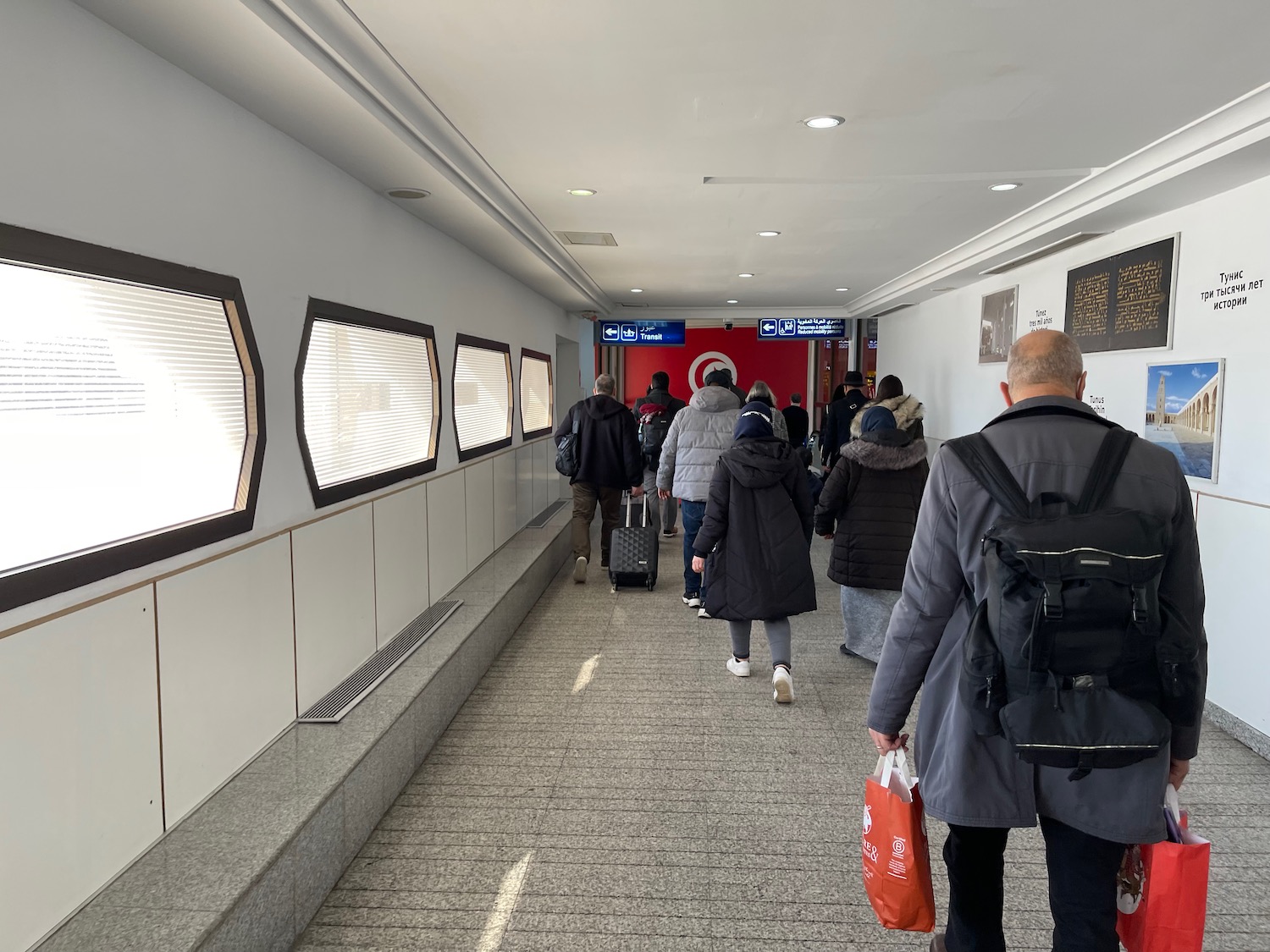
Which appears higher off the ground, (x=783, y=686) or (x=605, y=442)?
(x=605, y=442)

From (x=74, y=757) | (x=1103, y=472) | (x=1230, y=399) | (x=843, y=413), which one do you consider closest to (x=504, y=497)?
(x=843, y=413)

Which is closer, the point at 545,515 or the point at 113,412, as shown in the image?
the point at 113,412

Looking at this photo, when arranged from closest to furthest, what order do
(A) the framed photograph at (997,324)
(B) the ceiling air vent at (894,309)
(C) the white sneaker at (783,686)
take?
(C) the white sneaker at (783,686)
(A) the framed photograph at (997,324)
(B) the ceiling air vent at (894,309)

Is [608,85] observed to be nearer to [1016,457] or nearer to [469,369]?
[1016,457]

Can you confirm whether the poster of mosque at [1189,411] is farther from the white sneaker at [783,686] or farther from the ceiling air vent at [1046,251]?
the white sneaker at [783,686]

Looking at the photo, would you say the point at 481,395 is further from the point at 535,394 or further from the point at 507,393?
the point at 535,394

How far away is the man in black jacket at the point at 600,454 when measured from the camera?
299 inches

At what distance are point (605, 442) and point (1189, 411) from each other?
14.4ft

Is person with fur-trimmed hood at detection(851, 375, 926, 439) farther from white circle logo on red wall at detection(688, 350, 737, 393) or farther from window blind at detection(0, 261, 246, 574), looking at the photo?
white circle logo on red wall at detection(688, 350, 737, 393)

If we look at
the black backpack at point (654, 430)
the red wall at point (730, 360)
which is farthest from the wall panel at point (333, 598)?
the red wall at point (730, 360)

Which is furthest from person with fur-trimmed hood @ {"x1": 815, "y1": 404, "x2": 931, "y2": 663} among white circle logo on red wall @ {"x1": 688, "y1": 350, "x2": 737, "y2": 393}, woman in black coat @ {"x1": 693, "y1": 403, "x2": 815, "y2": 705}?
white circle logo on red wall @ {"x1": 688, "y1": 350, "x2": 737, "y2": 393}

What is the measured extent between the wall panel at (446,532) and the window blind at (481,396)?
0.54 m

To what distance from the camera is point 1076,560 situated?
1.71 meters

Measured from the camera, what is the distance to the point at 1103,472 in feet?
6.07
